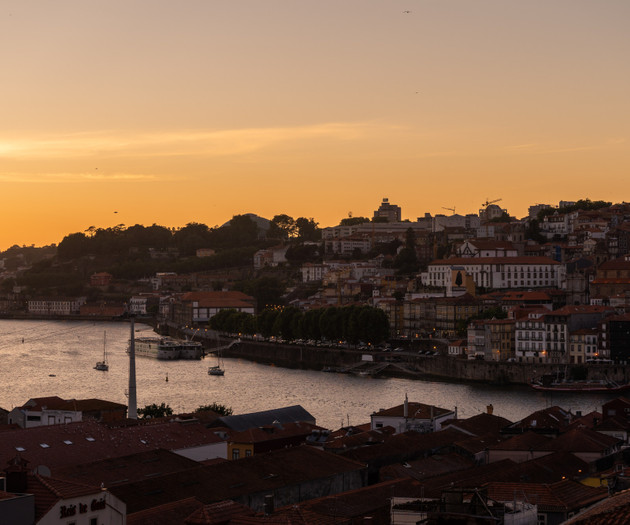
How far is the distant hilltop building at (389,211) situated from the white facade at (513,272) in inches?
2164

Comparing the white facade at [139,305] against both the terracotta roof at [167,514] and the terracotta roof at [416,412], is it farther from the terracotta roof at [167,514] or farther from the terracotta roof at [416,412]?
the terracotta roof at [167,514]

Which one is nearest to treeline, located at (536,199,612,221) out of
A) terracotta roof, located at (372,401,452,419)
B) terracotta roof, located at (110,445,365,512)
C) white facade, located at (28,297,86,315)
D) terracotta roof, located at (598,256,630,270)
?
terracotta roof, located at (598,256,630,270)

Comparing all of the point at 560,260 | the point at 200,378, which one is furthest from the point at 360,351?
the point at 560,260

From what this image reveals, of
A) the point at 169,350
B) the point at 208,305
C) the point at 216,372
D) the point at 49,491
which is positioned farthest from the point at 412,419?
the point at 208,305

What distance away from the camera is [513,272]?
5688cm

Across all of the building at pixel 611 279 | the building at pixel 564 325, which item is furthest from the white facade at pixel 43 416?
the building at pixel 611 279

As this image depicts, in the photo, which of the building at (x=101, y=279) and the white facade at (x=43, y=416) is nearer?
the white facade at (x=43, y=416)

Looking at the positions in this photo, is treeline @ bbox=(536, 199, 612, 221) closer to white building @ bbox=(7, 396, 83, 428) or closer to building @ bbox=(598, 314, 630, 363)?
building @ bbox=(598, 314, 630, 363)

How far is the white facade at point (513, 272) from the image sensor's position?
5669 centimetres

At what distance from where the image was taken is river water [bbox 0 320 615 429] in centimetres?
3006

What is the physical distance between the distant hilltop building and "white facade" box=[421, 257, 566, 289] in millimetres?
54955

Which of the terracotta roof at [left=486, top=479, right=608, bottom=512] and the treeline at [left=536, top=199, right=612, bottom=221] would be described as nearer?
the terracotta roof at [left=486, top=479, right=608, bottom=512]

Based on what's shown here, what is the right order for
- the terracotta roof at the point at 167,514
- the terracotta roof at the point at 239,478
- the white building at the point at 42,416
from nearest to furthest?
1. the terracotta roof at the point at 167,514
2. the terracotta roof at the point at 239,478
3. the white building at the point at 42,416

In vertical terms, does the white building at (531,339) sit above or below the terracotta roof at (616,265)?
below
